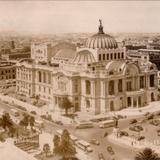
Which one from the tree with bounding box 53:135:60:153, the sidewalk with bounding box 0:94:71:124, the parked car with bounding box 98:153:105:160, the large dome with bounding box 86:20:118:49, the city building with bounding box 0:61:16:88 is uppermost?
the large dome with bounding box 86:20:118:49

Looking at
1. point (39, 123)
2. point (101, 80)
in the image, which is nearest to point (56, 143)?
point (39, 123)

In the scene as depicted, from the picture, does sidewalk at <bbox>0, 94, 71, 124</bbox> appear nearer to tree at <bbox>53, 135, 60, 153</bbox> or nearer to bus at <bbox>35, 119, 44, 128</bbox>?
bus at <bbox>35, 119, 44, 128</bbox>

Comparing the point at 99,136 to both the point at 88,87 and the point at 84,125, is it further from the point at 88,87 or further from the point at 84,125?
the point at 88,87

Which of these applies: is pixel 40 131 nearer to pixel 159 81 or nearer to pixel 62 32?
pixel 62 32

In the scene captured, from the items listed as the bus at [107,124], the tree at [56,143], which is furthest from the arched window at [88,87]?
the tree at [56,143]

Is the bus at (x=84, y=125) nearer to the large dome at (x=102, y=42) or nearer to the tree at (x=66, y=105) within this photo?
the tree at (x=66, y=105)

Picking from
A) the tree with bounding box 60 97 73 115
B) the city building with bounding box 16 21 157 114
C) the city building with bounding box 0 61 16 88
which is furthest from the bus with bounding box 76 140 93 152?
the city building with bounding box 0 61 16 88

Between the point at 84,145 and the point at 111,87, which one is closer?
the point at 84,145
